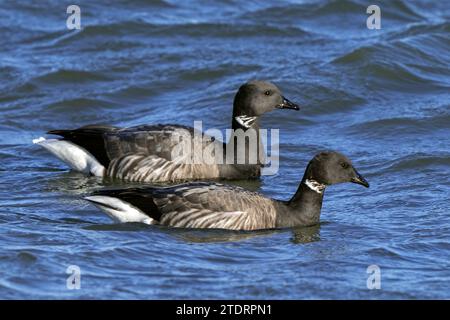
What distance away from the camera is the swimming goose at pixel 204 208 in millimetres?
12633

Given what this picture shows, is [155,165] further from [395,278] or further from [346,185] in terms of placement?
[395,278]

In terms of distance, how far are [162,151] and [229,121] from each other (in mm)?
3476

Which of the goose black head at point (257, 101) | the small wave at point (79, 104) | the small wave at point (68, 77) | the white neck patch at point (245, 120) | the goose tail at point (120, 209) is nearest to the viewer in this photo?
the goose tail at point (120, 209)

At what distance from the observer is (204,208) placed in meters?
12.7

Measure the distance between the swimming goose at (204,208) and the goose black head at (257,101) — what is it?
331cm

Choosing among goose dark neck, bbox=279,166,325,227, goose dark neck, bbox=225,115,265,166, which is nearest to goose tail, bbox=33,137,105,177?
goose dark neck, bbox=225,115,265,166

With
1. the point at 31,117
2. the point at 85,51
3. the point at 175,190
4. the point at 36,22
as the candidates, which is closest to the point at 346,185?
the point at 175,190

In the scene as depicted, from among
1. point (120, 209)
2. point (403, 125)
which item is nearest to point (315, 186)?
point (120, 209)

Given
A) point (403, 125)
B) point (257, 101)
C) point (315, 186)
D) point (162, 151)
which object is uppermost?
point (257, 101)

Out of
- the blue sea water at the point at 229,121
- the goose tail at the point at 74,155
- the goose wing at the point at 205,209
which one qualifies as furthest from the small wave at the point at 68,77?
the goose wing at the point at 205,209

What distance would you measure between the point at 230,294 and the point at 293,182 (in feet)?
16.5

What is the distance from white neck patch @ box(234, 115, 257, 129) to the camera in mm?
16250

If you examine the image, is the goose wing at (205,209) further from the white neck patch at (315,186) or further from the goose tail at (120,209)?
the white neck patch at (315,186)

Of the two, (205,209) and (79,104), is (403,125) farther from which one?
(205,209)
